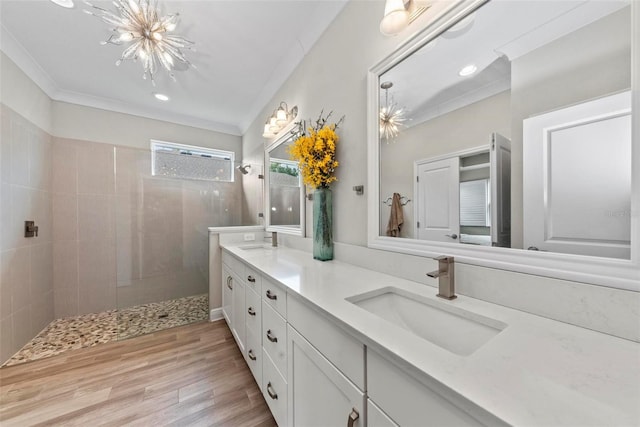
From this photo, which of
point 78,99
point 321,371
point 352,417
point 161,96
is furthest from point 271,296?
point 78,99

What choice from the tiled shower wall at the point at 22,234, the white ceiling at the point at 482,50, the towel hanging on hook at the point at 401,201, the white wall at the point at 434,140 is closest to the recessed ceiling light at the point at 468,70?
the white ceiling at the point at 482,50

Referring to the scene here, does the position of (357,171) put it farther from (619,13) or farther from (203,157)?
(203,157)

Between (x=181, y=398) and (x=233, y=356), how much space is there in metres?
0.46

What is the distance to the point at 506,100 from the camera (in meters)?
0.76

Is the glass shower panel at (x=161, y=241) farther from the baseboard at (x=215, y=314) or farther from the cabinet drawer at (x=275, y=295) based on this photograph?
the cabinet drawer at (x=275, y=295)

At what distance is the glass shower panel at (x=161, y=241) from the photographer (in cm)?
258

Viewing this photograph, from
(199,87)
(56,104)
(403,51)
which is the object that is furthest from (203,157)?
(403,51)

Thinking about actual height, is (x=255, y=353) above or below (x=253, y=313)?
below

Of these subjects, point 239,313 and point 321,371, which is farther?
point 239,313

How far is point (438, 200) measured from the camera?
3.23 feet

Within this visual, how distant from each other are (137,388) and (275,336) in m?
1.20

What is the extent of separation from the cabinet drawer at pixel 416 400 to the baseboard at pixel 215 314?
2.40m

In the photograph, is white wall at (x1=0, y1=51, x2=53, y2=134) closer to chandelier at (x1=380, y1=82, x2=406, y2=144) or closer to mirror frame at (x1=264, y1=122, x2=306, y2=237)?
mirror frame at (x1=264, y1=122, x2=306, y2=237)

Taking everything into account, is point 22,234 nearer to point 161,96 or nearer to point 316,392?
point 161,96
